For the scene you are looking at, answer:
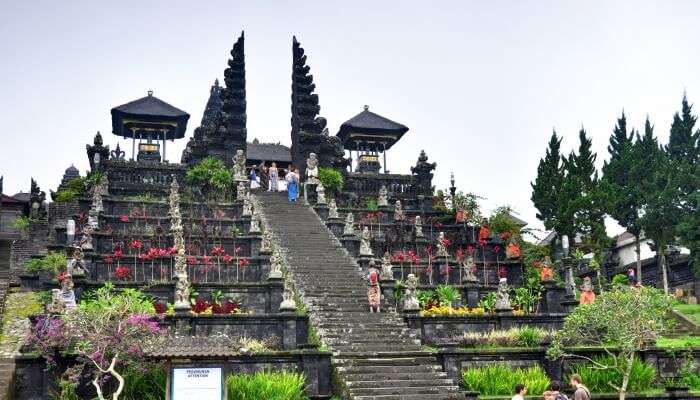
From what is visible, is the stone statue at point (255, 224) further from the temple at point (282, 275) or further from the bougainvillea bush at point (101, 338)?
the bougainvillea bush at point (101, 338)

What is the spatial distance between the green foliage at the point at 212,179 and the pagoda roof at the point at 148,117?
7.73m

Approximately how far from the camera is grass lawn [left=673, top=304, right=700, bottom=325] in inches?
1124

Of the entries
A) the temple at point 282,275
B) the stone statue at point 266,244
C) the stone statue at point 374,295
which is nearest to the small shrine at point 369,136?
the temple at point 282,275

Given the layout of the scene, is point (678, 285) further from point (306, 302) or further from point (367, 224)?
point (306, 302)

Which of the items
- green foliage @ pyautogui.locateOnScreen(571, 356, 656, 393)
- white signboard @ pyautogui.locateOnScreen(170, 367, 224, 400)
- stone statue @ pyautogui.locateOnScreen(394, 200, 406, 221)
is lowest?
green foliage @ pyautogui.locateOnScreen(571, 356, 656, 393)

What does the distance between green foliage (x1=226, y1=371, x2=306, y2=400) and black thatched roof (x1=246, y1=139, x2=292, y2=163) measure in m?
33.4

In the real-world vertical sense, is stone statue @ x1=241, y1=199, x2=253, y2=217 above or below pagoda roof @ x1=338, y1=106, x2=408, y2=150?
below

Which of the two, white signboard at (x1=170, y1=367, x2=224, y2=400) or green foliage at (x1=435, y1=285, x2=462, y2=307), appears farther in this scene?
green foliage at (x1=435, y1=285, x2=462, y2=307)

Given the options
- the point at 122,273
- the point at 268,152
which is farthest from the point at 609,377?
the point at 268,152

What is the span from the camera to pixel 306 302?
2219cm

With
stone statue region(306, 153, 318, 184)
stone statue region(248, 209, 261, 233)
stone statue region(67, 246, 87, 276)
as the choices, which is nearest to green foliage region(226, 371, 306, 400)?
stone statue region(67, 246, 87, 276)

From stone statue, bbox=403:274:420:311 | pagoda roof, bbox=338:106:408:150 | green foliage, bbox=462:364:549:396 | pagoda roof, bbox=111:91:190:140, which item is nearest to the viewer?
green foliage, bbox=462:364:549:396

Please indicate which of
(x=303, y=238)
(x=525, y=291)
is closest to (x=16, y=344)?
(x=303, y=238)

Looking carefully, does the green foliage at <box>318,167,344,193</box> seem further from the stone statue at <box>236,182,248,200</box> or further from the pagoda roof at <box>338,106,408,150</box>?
the pagoda roof at <box>338,106,408,150</box>
